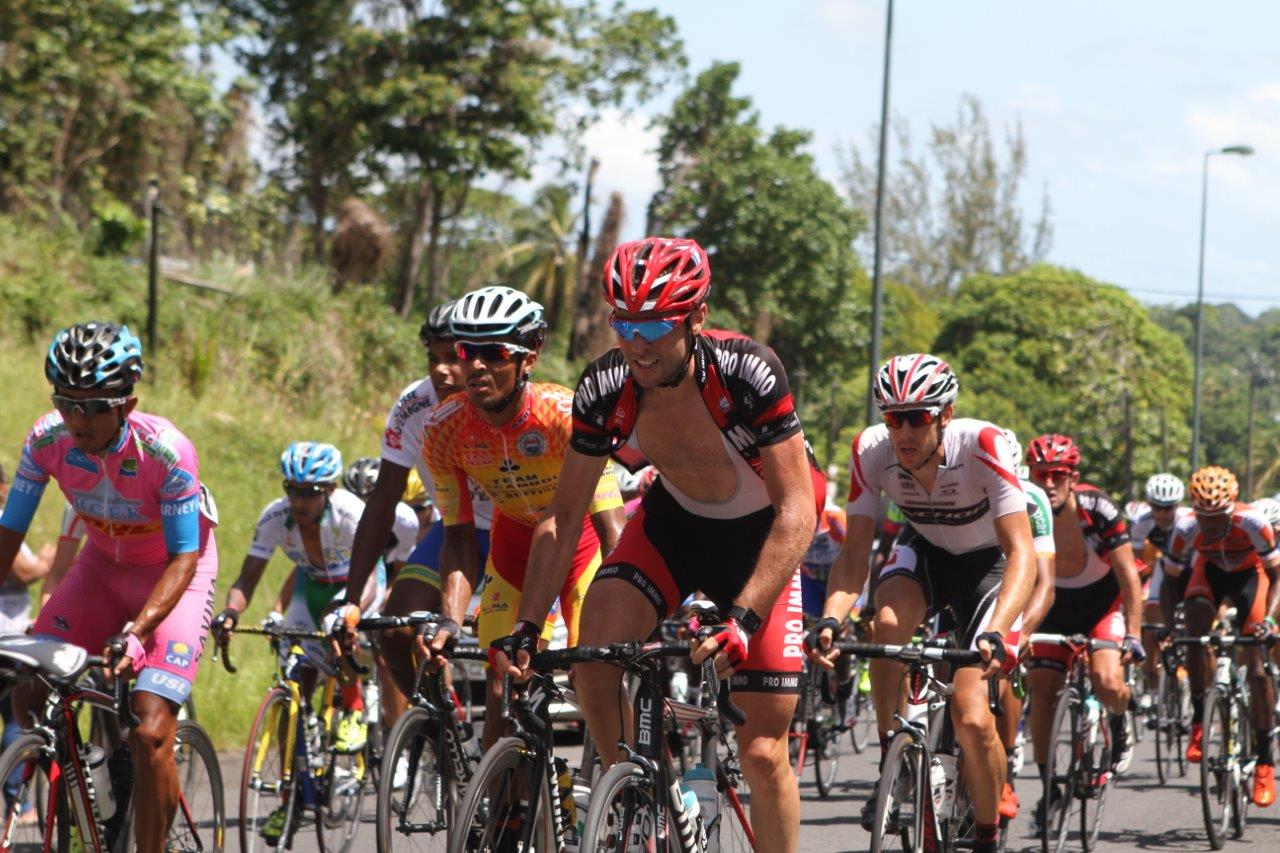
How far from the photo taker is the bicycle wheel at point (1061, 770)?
27.7ft

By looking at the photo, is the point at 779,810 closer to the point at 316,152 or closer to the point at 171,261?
the point at 171,261

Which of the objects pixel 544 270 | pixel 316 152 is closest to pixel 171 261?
pixel 316 152

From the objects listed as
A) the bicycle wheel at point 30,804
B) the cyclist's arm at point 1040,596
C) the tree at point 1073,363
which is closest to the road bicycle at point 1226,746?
the cyclist's arm at point 1040,596

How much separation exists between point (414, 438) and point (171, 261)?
24.3 meters

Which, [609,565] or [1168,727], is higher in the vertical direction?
[609,565]

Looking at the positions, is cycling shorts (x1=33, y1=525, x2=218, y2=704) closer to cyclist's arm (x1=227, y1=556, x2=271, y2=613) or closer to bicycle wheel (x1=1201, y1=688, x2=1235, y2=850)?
cyclist's arm (x1=227, y1=556, x2=271, y2=613)

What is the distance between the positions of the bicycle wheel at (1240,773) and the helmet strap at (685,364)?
231 inches

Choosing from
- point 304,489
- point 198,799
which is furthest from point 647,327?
point 304,489

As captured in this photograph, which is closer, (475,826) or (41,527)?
(475,826)

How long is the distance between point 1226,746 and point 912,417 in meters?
4.19

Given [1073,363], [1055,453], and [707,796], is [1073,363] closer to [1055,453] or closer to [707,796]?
[1055,453]

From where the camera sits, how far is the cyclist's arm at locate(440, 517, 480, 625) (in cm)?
635

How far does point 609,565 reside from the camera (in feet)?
18.0

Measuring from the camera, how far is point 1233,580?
11797mm
